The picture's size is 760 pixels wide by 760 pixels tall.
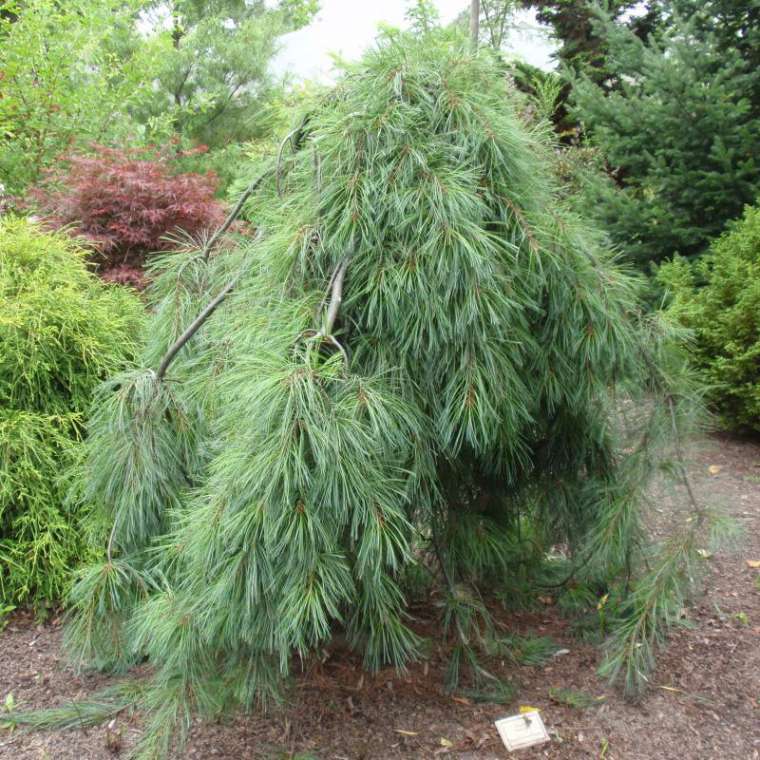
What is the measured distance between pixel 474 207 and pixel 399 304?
0.30m

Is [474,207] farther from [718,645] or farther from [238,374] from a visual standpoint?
[718,645]

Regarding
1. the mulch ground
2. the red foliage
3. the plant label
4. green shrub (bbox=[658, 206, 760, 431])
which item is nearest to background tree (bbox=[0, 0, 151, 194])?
→ the red foliage

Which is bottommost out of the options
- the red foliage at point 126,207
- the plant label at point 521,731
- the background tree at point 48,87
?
the plant label at point 521,731

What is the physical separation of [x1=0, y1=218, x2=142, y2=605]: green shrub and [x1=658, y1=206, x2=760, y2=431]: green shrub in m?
3.38

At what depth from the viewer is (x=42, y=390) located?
3199mm

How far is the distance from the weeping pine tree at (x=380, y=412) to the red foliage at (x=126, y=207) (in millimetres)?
2323

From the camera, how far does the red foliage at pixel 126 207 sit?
15.4 feet

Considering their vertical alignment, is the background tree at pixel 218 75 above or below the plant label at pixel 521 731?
above

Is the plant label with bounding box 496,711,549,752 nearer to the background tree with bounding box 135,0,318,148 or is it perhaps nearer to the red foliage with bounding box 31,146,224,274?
→ the red foliage with bounding box 31,146,224,274

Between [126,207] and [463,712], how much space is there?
3.78 metres

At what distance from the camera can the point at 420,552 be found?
98.8 inches

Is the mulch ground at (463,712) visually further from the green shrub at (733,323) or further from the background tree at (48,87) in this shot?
the background tree at (48,87)

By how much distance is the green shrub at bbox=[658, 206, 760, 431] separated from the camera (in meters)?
4.60

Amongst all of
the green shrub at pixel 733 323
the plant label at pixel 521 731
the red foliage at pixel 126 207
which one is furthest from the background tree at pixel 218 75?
the plant label at pixel 521 731
